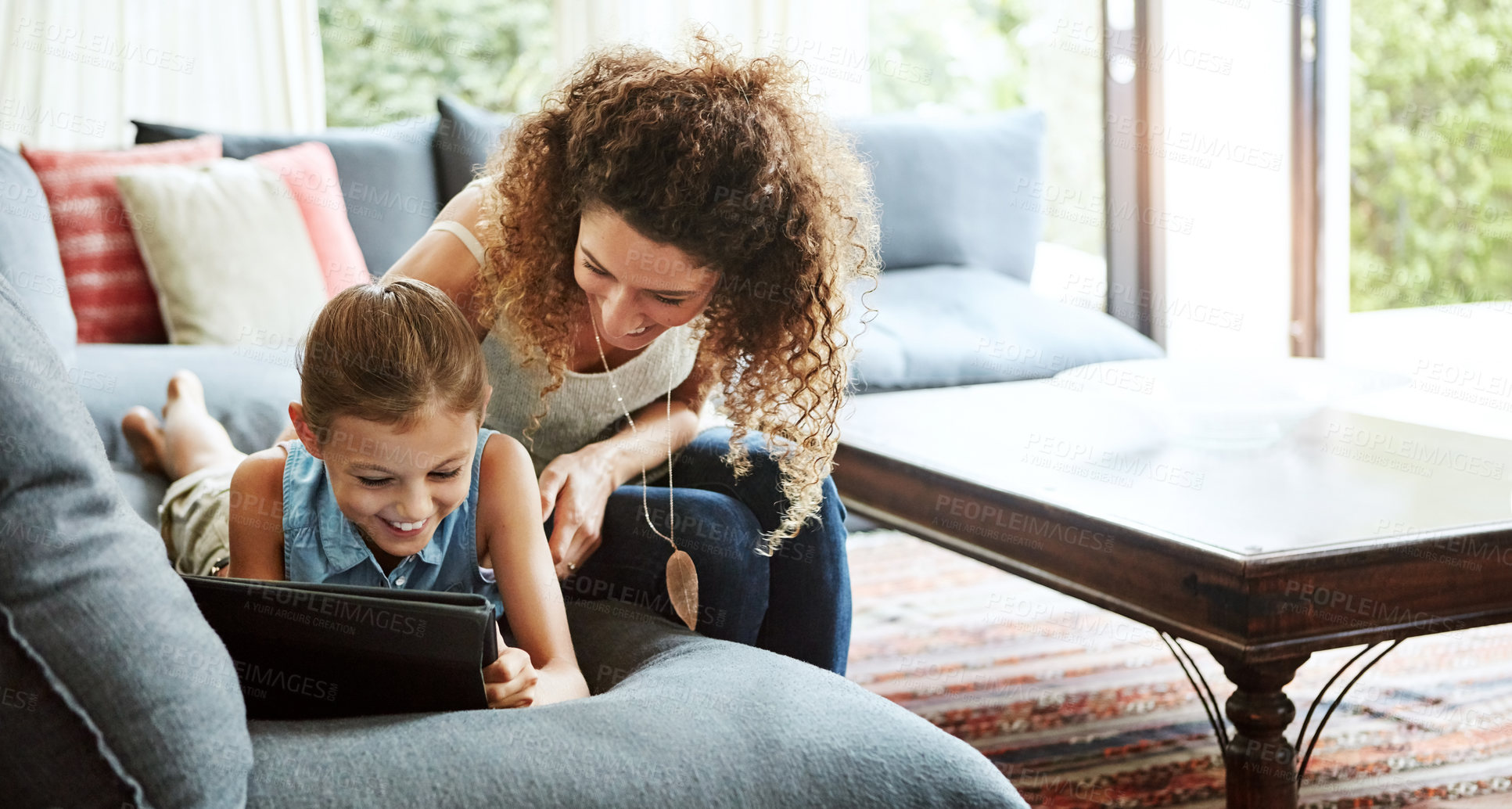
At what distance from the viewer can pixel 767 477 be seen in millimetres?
1407

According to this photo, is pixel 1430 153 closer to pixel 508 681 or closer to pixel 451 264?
pixel 451 264

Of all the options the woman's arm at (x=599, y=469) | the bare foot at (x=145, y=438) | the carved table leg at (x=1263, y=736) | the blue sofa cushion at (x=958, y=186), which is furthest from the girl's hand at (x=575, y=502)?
the blue sofa cushion at (x=958, y=186)

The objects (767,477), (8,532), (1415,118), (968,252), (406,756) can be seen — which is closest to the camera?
(8,532)

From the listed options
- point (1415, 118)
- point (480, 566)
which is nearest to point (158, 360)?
point (480, 566)

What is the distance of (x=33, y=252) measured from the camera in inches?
83.2

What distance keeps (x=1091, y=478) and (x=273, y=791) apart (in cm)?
119

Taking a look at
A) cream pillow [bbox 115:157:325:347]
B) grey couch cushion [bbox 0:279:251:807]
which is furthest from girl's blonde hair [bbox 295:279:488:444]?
cream pillow [bbox 115:157:325:347]

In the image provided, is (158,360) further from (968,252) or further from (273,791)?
(968,252)

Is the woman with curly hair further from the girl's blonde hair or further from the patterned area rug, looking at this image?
the patterned area rug

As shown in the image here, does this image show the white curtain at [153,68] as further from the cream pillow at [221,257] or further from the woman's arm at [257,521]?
the woman's arm at [257,521]

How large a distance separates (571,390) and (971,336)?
1711 mm

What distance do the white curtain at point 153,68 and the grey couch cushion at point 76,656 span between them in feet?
10.1

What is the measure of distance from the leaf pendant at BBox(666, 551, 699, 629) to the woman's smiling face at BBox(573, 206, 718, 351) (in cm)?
24

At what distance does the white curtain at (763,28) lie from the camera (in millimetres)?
3900
